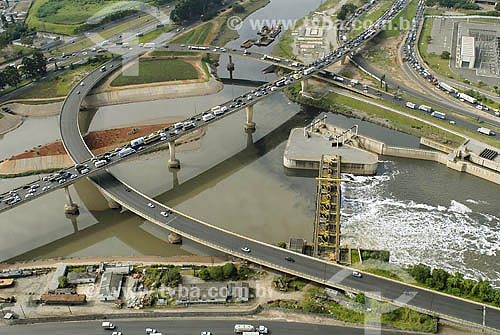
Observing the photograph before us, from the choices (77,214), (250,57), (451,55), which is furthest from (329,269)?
(451,55)

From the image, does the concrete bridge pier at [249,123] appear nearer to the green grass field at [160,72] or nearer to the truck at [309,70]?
the truck at [309,70]

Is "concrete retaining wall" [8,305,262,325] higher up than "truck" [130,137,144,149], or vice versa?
"truck" [130,137,144,149]

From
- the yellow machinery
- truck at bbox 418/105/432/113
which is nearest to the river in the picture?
the yellow machinery

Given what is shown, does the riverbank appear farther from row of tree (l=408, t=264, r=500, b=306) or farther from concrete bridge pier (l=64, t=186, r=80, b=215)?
row of tree (l=408, t=264, r=500, b=306)

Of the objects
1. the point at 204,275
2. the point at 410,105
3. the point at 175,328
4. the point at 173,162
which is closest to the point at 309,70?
the point at 410,105

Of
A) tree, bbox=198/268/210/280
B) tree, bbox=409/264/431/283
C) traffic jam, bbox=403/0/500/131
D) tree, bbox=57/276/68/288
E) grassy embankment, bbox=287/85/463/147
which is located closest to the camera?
Answer: tree, bbox=409/264/431/283

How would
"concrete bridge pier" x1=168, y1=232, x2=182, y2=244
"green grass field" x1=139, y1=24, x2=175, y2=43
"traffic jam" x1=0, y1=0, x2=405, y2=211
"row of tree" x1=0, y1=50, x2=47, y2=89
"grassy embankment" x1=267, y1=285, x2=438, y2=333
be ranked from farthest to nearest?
"green grass field" x1=139, y1=24, x2=175, y2=43 → "row of tree" x1=0, y1=50, x2=47, y2=89 → "traffic jam" x1=0, y1=0, x2=405, y2=211 → "concrete bridge pier" x1=168, y1=232, x2=182, y2=244 → "grassy embankment" x1=267, y1=285, x2=438, y2=333

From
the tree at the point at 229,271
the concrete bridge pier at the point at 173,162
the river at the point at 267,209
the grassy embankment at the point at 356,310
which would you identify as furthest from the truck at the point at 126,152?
the grassy embankment at the point at 356,310
